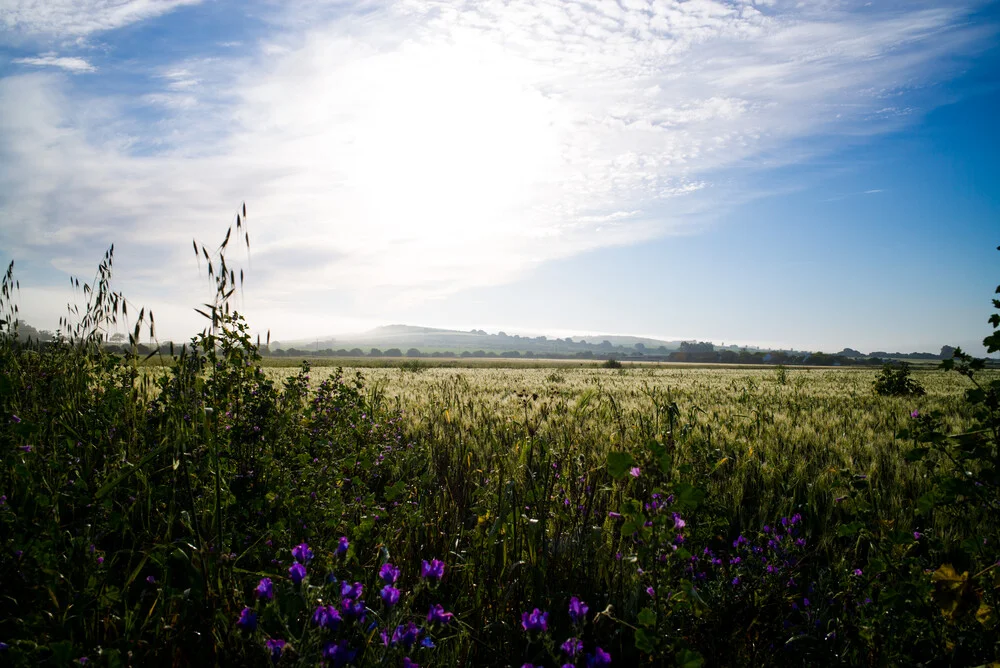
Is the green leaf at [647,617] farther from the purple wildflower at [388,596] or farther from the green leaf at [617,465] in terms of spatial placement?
the purple wildflower at [388,596]

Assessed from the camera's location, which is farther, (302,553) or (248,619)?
(302,553)

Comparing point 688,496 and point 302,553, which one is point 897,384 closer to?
point 688,496

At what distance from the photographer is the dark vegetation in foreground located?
1.87 m

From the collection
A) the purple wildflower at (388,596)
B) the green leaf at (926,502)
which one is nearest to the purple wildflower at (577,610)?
the purple wildflower at (388,596)

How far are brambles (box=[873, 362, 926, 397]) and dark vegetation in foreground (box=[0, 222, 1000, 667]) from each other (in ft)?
48.3

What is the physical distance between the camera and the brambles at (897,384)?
15.8 metres

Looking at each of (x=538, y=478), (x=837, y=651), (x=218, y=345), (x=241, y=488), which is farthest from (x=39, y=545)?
(x=837, y=651)

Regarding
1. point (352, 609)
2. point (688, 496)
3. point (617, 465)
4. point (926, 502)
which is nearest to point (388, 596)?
point (352, 609)

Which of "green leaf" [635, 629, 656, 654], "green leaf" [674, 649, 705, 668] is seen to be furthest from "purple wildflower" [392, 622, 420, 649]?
"green leaf" [674, 649, 705, 668]

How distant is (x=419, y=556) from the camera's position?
9.81 ft

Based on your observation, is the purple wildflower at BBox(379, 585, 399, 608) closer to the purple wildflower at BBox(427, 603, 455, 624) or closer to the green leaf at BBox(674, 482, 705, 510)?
the purple wildflower at BBox(427, 603, 455, 624)

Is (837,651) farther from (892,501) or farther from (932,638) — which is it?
(892,501)

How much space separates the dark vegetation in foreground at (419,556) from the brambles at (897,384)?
14.7 metres

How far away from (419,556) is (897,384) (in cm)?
1855
